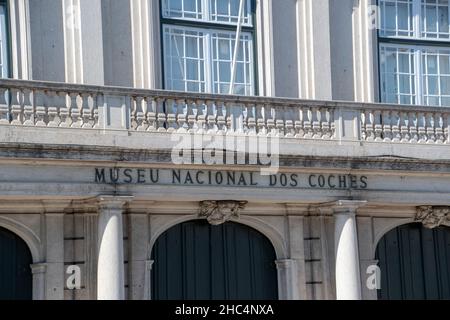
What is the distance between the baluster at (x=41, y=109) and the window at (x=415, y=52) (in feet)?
26.9

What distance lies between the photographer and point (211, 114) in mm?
27875

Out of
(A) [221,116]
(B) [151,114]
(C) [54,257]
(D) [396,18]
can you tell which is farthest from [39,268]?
(D) [396,18]

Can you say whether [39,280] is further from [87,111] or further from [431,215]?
[431,215]

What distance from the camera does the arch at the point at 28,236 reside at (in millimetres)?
26844

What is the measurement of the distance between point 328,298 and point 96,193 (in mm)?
5682

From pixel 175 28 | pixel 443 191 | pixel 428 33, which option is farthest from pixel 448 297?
pixel 175 28

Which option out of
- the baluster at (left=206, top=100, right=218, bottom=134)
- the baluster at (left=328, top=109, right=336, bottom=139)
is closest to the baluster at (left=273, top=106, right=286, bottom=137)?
the baluster at (left=328, top=109, right=336, bottom=139)

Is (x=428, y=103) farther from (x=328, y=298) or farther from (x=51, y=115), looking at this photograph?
(x=51, y=115)

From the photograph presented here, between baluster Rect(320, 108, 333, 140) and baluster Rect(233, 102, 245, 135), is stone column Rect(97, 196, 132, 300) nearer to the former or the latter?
baluster Rect(233, 102, 245, 135)

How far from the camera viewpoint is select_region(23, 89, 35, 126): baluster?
85.2 feet

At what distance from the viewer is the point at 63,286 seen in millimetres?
27062

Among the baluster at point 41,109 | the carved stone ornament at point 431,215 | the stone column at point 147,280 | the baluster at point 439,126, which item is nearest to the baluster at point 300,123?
the baluster at point 439,126

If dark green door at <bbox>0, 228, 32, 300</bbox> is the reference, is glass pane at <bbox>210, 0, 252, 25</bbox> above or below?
above

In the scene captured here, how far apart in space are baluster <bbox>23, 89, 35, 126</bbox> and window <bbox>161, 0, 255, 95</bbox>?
3646mm
